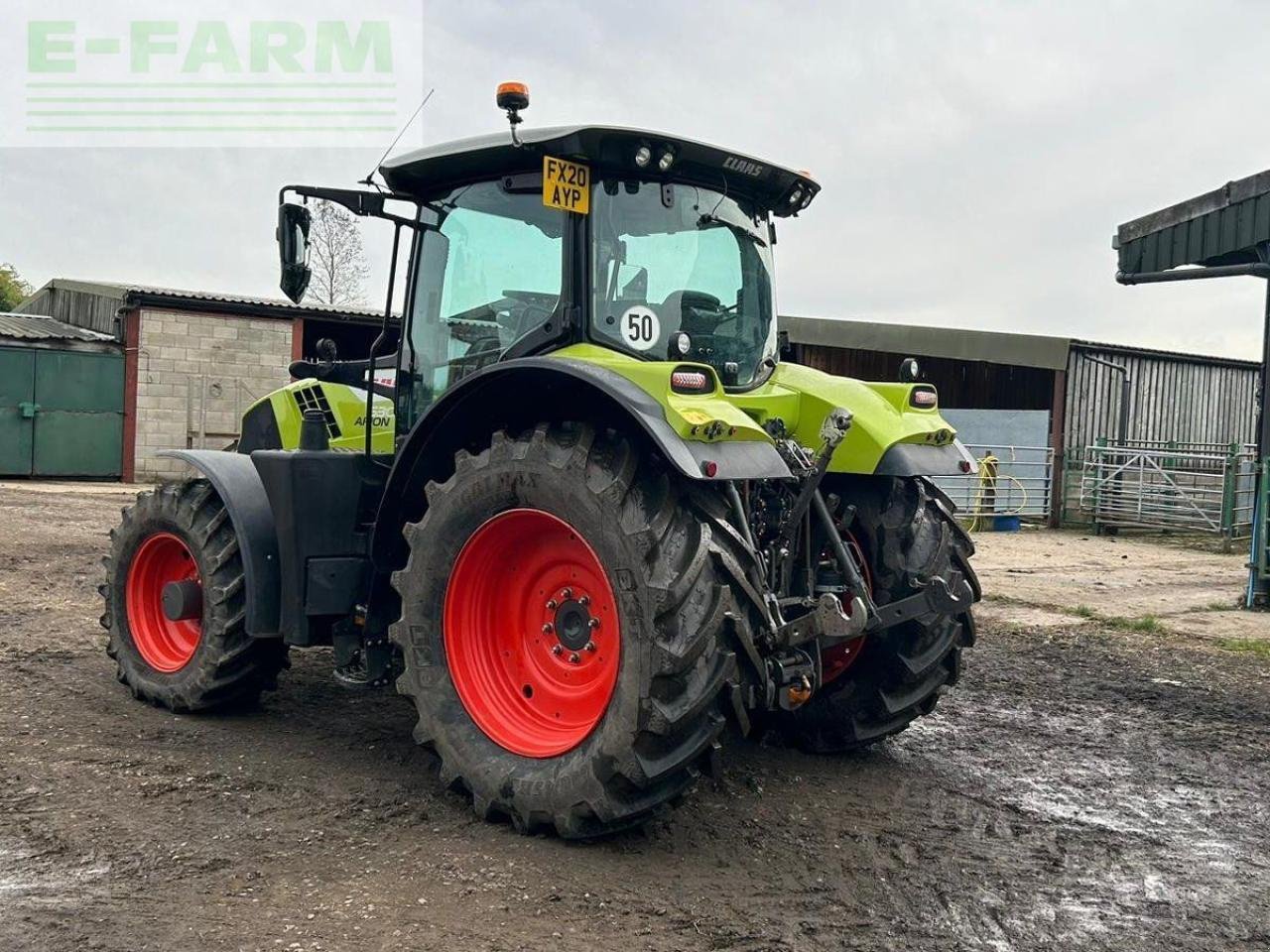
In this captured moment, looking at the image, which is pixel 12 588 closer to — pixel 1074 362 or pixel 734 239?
pixel 734 239

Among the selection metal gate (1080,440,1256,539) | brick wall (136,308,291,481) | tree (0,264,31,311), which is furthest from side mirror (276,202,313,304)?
tree (0,264,31,311)

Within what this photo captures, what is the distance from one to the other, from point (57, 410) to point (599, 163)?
18.3 metres

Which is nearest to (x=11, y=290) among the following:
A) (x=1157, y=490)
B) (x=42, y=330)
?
(x=42, y=330)

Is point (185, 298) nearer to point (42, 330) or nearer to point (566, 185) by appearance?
point (42, 330)

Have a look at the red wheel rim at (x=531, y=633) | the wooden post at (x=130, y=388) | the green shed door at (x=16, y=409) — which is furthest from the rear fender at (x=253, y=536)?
the green shed door at (x=16, y=409)

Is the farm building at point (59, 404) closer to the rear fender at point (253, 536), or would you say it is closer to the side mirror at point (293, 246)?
the rear fender at point (253, 536)

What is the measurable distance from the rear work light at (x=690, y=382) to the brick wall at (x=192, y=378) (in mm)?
17879

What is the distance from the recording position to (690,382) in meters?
3.89

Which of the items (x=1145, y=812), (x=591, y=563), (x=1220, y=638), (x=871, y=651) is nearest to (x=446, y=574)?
(x=591, y=563)

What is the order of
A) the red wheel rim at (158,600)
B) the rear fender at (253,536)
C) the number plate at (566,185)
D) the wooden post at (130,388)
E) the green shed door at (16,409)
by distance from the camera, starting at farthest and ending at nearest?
the wooden post at (130,388)
the green shed door at (16,409)
the red wheel rim at (158,600)
the rear fender at (253,536)
the number plate at (566,185)

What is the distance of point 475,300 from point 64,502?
1312 cm

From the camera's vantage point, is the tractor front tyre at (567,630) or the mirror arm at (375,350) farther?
the mirror arm at (375,350)

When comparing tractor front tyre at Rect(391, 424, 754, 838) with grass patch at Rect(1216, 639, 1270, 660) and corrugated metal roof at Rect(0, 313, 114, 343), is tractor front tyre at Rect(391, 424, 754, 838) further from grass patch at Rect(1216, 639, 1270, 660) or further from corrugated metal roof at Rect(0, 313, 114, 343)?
corrugated metal roof at Rect(0, 313, 114, 343)

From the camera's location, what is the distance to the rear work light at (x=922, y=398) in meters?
5.06
